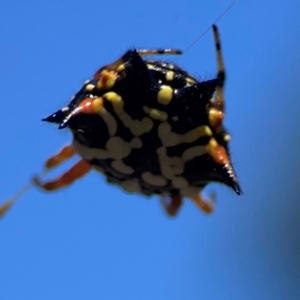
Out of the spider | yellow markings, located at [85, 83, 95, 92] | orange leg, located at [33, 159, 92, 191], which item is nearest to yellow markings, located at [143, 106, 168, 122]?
the spider

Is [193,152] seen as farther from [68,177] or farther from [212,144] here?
[68,177]

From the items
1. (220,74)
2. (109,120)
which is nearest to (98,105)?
(109,120)

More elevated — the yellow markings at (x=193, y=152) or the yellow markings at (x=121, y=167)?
the yellow markings at (x=121, y=167)

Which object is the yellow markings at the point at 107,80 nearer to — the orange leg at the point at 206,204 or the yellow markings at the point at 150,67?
the yellow markings at the point at 150,67

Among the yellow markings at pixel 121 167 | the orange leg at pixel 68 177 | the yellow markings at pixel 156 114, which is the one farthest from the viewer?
the orange leg at pixel 68 177

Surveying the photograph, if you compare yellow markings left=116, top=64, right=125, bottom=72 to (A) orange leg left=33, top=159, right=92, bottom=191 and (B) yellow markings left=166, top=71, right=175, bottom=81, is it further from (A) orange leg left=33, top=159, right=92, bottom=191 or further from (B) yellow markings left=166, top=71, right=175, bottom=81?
(A) orange leg left=33, top=159, right=92, bottom=191

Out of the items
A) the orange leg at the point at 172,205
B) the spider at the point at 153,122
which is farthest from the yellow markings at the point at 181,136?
the orange leg at the point at 172,205
